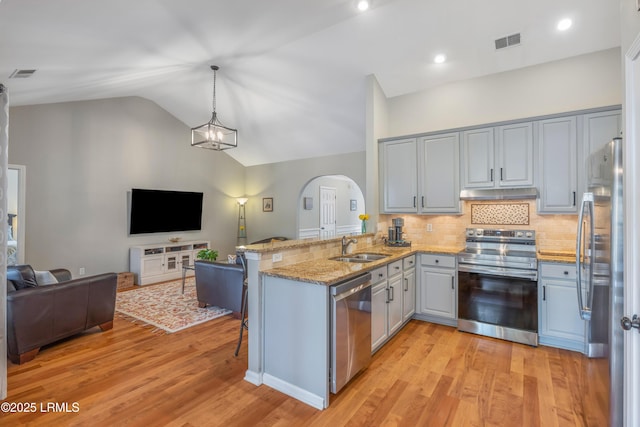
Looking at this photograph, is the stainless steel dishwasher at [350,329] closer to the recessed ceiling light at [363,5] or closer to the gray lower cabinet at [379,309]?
the gray lower cabinet at [379,309]

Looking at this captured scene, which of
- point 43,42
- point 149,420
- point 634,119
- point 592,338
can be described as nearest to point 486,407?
point 592,338

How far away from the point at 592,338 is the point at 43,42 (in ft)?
15.9

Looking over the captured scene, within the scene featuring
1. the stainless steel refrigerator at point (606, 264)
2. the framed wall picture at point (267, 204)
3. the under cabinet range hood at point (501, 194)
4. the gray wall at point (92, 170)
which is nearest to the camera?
the stainless steel refrigerator at point (606, 264)

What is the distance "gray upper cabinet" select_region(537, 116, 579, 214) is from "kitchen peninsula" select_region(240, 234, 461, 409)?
2.34 metres

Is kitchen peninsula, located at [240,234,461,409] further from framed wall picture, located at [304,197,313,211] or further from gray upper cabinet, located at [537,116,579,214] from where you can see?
framed wall picture, located at [304,197,313,211]

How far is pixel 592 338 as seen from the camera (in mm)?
1817

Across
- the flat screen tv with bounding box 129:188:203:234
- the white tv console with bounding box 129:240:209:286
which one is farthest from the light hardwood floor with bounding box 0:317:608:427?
the flat screen tv with bounding box 129:188:203:234

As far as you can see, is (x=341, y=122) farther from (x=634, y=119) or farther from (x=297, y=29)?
(x=634, y=119)

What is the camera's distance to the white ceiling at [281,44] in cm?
284

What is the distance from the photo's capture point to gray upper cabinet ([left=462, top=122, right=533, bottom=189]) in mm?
3549

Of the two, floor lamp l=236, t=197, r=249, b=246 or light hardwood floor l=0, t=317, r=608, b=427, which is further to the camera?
floor lamp l=236, t=197, r=249, b=246

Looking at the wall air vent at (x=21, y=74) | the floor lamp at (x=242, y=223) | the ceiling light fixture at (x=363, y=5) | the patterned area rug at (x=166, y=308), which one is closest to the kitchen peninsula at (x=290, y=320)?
the patterned area rug at (x=166, y=308)

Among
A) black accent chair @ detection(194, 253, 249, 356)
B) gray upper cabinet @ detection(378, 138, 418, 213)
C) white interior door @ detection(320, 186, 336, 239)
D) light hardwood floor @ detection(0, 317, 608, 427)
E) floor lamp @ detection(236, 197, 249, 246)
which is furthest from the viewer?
white interior door @ detection(320, 186, 336, 239)

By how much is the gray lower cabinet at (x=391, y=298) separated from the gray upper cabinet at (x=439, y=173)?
2.78ft
